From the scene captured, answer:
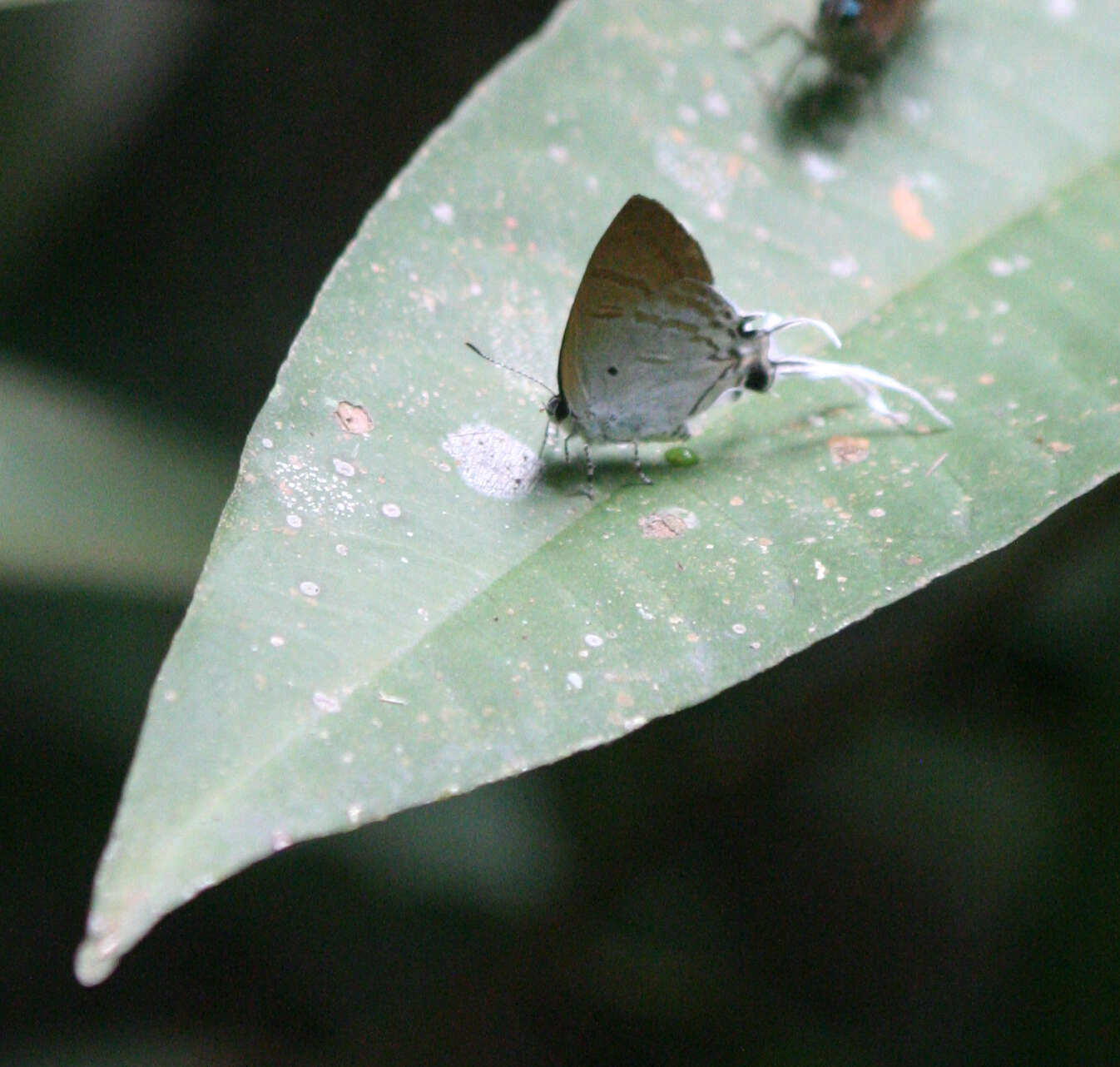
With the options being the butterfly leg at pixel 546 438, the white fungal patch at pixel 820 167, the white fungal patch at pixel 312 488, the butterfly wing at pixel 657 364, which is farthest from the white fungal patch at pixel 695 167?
the white fungal patch at pixel 312 488

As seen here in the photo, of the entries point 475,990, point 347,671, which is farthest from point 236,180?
point 347,671

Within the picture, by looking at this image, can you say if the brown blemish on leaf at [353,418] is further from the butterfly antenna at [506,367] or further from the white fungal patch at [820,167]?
the white fungal patch at [820,167]

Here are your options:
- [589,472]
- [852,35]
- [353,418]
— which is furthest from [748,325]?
[852,35]

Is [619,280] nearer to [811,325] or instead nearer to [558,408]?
[558,408]

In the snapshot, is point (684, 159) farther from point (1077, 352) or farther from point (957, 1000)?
point (957, 1000)

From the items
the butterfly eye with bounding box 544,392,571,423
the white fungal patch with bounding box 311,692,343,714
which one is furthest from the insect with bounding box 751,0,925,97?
the white fungal patch with bounding box 311,692,343,714
